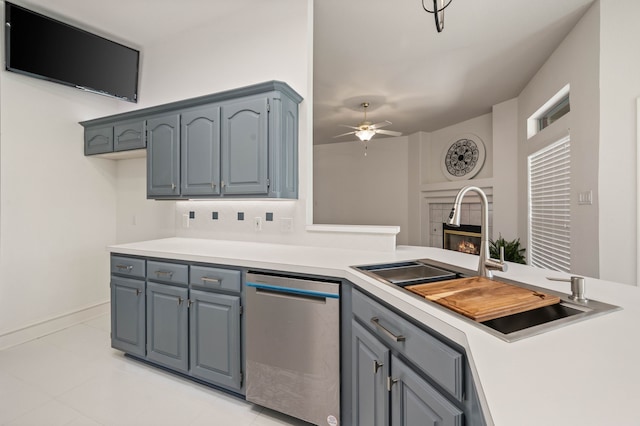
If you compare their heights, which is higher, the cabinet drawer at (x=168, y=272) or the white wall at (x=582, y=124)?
the white wall at (x=582, y=124)

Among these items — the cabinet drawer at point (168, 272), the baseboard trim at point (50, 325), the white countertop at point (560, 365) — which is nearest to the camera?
the white countertop at point (560, 365)

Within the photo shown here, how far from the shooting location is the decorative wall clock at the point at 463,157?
4.92 m

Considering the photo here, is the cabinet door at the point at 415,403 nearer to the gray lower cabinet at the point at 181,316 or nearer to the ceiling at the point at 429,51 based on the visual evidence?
the gray lower cabinet at the point at 181,316

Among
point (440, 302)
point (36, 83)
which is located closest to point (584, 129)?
point (440, 302)

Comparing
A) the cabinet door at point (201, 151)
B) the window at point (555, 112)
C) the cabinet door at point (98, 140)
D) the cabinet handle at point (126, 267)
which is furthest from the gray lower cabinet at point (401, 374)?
the window at point (555, 112)

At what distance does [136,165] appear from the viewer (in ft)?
10.5

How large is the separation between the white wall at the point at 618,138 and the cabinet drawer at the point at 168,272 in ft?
10.3

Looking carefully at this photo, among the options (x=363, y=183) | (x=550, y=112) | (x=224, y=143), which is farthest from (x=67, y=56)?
(x=550, y=112)

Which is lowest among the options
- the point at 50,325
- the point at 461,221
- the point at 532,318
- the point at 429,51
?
the point at 50,325

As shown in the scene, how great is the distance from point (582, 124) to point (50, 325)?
5.25m

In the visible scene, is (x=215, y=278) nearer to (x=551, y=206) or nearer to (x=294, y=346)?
(x=294, y=346)

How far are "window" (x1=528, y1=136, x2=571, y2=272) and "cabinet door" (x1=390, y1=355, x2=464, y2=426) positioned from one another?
275cm

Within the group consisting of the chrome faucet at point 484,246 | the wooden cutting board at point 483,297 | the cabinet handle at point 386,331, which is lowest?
the cabinet handle at point 386,331

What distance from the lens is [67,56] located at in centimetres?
268
